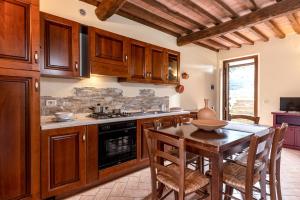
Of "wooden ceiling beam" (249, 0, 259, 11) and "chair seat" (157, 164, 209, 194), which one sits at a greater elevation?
"wooden ceiling beam" (249, 0, 259, 11)

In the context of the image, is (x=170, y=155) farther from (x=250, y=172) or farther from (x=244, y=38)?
(x=244, y=38)

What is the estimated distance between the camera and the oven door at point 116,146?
7.77 feet

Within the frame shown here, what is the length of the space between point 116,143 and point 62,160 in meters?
0.73

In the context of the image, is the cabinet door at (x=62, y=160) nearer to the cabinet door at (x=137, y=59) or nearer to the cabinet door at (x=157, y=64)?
the cabinet door at (x=137, y=59)

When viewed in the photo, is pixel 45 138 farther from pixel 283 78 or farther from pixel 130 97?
pixel 283 78

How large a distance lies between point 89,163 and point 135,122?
34.5 inches

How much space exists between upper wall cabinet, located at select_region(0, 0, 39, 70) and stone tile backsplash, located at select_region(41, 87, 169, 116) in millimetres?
816

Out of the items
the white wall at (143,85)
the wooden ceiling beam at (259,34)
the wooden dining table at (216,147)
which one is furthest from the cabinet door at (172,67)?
the wooden dining table at (216,147)

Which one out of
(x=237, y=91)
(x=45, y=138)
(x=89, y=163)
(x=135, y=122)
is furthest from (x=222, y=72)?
(x=45, y=138)

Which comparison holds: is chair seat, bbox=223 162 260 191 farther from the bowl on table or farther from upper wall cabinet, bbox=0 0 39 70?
upper wall cabinet, bbox=0 0 39 70

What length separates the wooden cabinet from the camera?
3380 millimetres

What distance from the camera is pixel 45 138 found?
6.19 feet

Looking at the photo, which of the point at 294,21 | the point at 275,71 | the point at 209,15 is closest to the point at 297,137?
the point at 275,71

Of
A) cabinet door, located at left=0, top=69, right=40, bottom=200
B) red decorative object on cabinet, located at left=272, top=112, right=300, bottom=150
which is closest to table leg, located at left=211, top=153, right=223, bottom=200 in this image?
cabinet door, located at left=0, top=69, right=40, bottom=200
